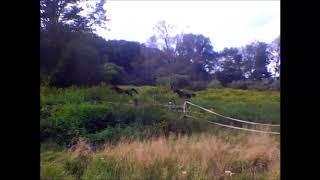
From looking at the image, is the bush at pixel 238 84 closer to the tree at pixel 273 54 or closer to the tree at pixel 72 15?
the tree at pixel 273 54

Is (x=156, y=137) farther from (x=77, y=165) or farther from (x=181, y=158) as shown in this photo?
(x=77, y=165)

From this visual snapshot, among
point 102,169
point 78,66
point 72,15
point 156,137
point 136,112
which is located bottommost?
point 102,169

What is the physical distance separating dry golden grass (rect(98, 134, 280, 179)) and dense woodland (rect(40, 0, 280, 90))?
30cm

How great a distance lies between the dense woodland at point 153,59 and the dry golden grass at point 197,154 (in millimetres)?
295

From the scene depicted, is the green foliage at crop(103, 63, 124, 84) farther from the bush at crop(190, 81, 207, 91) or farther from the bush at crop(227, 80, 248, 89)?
the bush at crop(227, 80, 248, 89)

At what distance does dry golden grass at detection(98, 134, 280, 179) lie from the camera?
1760mm

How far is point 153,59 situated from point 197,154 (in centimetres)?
55

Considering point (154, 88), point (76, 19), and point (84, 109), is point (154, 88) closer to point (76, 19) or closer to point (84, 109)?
point (84, 109)

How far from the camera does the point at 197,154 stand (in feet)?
5.92

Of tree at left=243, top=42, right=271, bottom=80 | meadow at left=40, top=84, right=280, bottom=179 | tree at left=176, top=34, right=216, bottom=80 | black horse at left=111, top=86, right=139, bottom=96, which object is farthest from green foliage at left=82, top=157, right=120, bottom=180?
tree at left=243, top=42, right=271, bottom=80

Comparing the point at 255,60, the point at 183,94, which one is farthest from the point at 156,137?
the point at 255,60

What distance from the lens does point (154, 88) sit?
5.80ft
